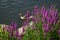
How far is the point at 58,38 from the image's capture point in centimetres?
545

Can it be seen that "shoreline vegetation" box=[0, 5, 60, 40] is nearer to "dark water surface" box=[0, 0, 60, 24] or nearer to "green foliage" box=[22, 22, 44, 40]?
"green foliage" box=[22, 22, 44, 40]

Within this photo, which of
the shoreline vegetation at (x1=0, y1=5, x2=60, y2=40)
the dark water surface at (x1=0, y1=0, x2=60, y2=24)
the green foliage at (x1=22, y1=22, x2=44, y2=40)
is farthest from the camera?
the dark water surface at (x1=0, y1=0, x2=60, y2=24)

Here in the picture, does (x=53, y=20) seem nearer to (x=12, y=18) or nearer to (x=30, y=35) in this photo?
(x=30, y=35)

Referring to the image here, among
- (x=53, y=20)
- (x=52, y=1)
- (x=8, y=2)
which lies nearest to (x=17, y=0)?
(x=8, y=2)

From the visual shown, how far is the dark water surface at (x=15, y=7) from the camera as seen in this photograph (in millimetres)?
10164

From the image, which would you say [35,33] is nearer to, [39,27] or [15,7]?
[39,27]

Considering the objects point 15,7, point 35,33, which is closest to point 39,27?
point 35,33

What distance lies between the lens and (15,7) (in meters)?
11.2

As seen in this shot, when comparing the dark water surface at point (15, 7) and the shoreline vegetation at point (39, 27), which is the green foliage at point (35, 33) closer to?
the shoreline vegetation at point (39, 27)

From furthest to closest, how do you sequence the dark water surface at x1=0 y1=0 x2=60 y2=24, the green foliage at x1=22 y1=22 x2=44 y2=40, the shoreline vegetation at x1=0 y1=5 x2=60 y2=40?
the dark water surface at x1=0 y1=0 x2=60 y2=24
the green foliage at x1=22 y1=22 x2=44 y2=40
the shoreline vegetation at x1=0 y1=5 x2=60 y2=40

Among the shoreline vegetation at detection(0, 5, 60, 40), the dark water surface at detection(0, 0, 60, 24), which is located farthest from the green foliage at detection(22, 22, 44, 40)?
the dark water surface at detection(0, 0, 60, 24)

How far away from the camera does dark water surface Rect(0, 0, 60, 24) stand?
10.2 meters

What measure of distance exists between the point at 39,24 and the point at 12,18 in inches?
198

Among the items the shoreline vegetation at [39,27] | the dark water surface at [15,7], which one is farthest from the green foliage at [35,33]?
the dark water surface at [15,7]
